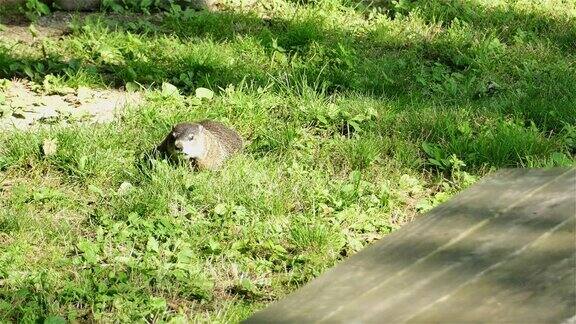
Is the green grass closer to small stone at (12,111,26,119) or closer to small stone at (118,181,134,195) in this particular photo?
small stone at (118,181,134,195)

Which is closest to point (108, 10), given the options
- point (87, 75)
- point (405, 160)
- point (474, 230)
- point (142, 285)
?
point (87, 75)

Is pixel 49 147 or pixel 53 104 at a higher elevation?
pixel 49 147

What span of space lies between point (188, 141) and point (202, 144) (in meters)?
0.09

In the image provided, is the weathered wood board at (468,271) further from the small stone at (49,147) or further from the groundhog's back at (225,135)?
the small stone at (49,147)

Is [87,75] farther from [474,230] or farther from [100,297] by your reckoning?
[474,230]

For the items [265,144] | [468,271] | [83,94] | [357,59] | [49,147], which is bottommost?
[83,94]

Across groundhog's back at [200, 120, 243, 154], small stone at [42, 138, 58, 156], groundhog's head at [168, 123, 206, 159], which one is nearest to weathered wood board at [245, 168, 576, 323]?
groundhog's head at [168, 123, 206, 159]

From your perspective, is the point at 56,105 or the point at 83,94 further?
the point at 83,94

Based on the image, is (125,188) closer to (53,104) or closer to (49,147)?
(49,147)

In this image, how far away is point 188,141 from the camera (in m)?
5.64

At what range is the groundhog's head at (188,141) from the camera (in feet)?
18.5

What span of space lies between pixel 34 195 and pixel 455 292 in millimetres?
3990

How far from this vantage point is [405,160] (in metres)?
6.11

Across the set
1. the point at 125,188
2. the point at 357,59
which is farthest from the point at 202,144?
the point at 357,59
